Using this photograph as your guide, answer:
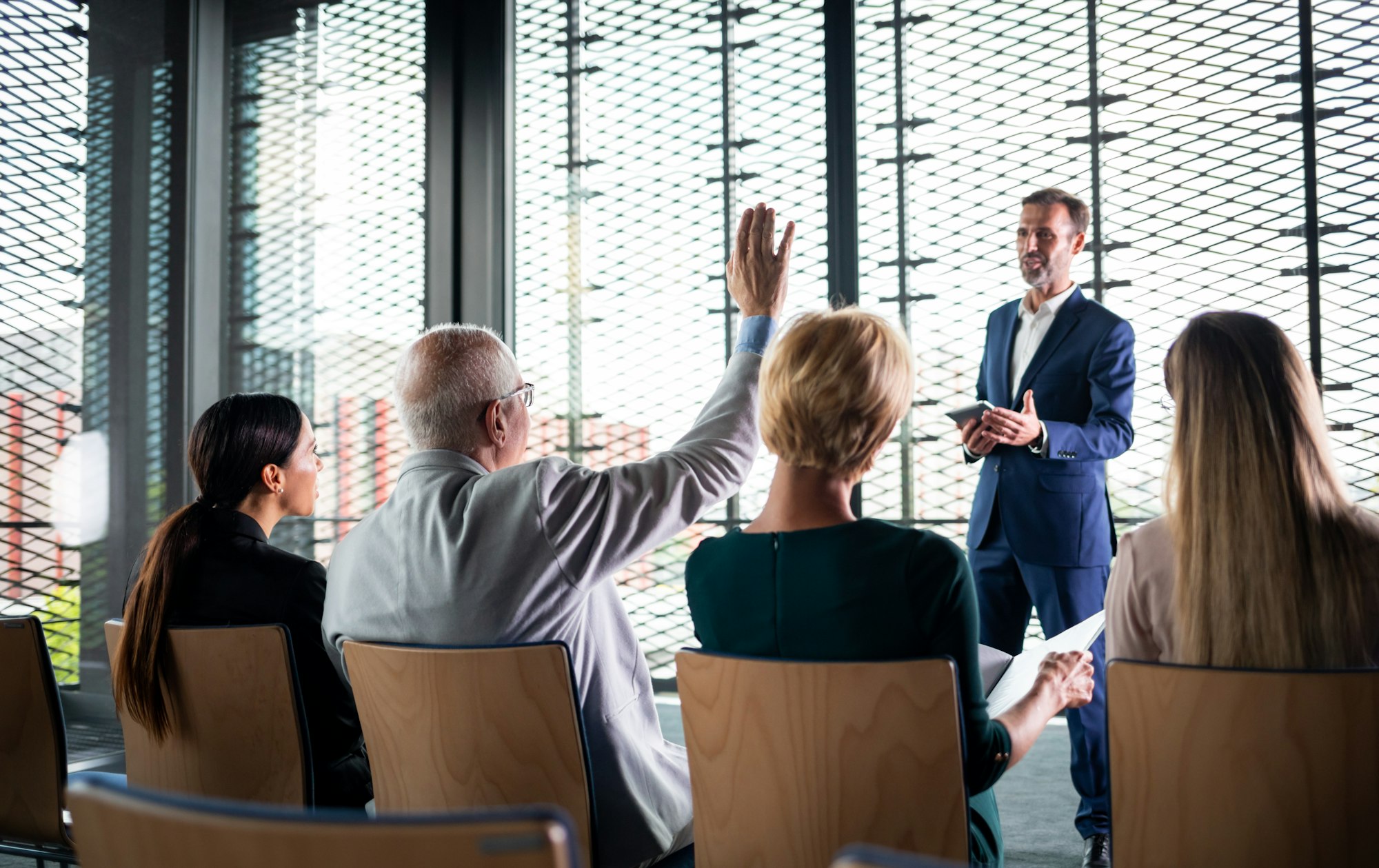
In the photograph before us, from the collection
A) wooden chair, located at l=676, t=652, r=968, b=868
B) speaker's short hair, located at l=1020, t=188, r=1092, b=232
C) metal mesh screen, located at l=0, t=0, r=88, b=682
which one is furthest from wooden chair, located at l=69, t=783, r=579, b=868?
metal mesh screen, located at l=0, t=0, r=88, b=682

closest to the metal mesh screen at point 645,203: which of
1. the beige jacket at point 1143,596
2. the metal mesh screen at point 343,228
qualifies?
the metal mesh screen at point 343,228

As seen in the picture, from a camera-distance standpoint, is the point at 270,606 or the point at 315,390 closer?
the point at 270,606

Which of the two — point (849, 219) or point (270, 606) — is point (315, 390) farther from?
point (270, 606)

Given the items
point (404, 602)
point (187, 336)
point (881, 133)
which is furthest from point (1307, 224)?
point (187, 336)

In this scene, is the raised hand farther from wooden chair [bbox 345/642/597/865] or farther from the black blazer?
the black blazer

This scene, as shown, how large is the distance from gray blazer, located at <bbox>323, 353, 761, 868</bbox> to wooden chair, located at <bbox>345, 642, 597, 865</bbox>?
0.44 feet

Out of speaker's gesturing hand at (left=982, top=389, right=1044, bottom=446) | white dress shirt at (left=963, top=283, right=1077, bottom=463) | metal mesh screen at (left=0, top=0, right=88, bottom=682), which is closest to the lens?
speaker's gesturing hand at (left=982, top=389, right=1044, bottom=446)

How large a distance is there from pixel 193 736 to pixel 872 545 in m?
1.28

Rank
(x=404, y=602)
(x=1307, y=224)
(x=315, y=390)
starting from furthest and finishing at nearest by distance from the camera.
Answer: (x=315, y=390), (x=1307, y=224), (x=404, y=602)

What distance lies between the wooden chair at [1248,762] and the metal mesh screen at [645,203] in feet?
11.0

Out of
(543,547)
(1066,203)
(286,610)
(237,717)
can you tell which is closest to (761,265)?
(543,547)

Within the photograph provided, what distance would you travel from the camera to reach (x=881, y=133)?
15.1ft

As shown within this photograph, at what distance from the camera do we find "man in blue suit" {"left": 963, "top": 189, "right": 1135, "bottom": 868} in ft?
10.5

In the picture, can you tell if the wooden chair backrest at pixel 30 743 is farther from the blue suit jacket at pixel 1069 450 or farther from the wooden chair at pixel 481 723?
the blue suit jacket at pixel 1069 450
